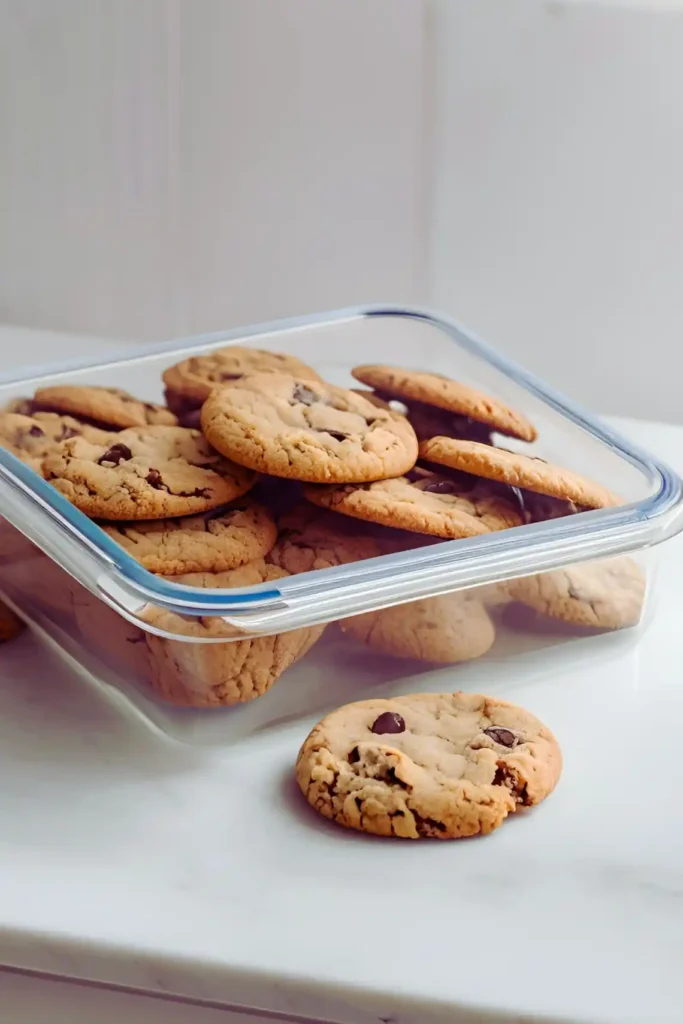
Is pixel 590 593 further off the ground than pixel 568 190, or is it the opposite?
pixel 568 190

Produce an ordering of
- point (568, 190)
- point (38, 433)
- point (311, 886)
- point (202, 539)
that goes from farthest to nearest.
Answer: point (568, 190)
point (38, 433)
point (202, 539)
point (311, 886)

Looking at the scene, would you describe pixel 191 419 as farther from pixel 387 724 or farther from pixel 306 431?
pixel 387 724

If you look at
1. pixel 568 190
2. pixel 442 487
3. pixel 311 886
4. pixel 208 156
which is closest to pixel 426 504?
pixel 442 487

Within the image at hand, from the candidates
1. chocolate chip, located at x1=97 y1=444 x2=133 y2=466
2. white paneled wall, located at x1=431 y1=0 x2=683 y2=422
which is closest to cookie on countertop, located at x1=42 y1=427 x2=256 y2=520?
chocolate chip, located at x1=97 y1=444 x2=133 y2=466

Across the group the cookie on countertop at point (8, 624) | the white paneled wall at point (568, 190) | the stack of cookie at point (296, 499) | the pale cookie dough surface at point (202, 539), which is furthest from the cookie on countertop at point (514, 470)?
the white paneled wall at point (568, 190)

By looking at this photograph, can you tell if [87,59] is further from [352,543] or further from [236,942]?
[236,942]

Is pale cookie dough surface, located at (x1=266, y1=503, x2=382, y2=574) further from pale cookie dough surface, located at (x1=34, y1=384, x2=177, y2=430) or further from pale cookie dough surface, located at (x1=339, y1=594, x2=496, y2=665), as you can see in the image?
pale cookie dough surface, located at (x1=34, y1=384, x2=177, y2=430)

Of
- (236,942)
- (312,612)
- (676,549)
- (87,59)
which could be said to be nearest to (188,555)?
(312,612)

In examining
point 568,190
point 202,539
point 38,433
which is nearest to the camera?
point 202,539
